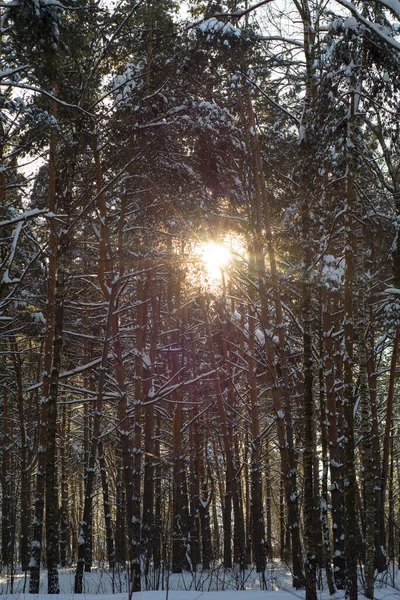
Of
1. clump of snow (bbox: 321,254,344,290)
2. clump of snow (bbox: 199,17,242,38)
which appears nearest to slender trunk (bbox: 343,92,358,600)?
clump of snow (bbox: 321,254,344,290)

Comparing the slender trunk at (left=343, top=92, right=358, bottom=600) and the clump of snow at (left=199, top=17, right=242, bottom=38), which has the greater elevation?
the clump of snow at (left=199, top=17, right=242, bottom=38)

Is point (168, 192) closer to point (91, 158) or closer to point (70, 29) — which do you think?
point (91, 158)

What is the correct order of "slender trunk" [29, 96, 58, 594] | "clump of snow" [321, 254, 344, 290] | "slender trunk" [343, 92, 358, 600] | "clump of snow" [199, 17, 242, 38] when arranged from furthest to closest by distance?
"slender trunk" [29, 96, 58, 594] < "clump of snow" [321, 254, 344, 290] < "slender trunk" [343, 92, 358, 600] < "clump of snow" [199, 17, 242, 38]

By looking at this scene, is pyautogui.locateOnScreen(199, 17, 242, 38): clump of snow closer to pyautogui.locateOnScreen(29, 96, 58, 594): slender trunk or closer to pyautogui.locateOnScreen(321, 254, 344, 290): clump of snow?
pyautogui.locateOnScreen(29, 96, 58, 594): slender trunk

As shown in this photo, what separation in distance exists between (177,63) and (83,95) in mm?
1875

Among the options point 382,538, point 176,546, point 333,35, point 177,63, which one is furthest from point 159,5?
point 382,538

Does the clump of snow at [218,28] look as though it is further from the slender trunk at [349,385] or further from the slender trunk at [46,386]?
the slender trunk at [46,386]

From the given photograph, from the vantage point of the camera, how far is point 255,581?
13938 mm

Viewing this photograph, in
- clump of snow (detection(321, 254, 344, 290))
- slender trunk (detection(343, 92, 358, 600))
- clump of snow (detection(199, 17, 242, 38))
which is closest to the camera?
clump of snow (detection(199, 17, 242, 38))

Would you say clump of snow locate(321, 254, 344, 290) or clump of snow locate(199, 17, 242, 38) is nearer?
clump of snow locate(199, 17, 242, 38)

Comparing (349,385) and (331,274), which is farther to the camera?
(331,274)

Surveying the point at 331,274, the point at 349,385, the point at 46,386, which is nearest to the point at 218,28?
the point at 331,274

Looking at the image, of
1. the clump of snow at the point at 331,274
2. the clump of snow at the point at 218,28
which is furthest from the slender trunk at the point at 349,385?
the clump of snow at the point at 218,28

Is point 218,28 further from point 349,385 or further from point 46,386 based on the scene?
point 46,386
